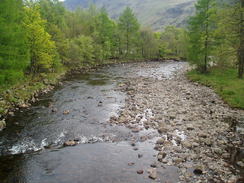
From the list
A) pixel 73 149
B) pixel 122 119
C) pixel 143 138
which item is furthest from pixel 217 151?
pixel 73 149

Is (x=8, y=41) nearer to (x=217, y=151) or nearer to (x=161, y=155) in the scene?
(x=161, y=155)

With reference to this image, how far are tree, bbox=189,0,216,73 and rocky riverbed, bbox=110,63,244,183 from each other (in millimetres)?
9802

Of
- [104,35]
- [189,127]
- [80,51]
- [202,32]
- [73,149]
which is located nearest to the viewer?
[73,149]

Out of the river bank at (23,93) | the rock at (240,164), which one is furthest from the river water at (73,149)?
the rock at (240,164)

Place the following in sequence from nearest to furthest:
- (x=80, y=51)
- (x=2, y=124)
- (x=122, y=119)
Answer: (x=2, y=124)
(x=122, y=119)
(x=80, y=51)

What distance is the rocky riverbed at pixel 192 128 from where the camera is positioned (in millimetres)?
11109

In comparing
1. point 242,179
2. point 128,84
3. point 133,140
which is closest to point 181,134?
point 133,140

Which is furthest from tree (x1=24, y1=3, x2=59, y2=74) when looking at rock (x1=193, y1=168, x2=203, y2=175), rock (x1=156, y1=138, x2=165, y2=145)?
rock (x1=193, y1=168, x2=203, y2=175)

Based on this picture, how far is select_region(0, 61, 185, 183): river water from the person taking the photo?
1107cm

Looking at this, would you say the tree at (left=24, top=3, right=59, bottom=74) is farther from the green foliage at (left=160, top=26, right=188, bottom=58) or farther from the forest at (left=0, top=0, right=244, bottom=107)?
the green foliage at (left=160, top=26, right=188, bottom=58)

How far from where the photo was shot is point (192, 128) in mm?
16219

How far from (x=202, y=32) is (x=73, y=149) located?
30.3 m

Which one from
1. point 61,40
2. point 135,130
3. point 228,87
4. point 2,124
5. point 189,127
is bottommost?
point 135,130

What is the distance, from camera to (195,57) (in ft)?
120
